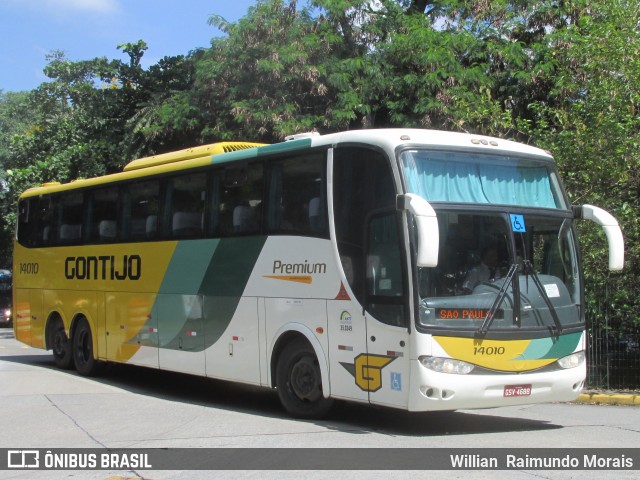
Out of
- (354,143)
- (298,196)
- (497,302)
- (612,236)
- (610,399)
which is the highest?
(354,143)

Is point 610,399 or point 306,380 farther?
point 610,399

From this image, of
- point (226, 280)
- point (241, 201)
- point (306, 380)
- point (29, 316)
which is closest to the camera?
point (306, 380)

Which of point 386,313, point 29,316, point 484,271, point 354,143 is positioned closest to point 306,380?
point 386,313

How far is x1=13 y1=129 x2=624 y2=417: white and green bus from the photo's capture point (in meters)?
8.80

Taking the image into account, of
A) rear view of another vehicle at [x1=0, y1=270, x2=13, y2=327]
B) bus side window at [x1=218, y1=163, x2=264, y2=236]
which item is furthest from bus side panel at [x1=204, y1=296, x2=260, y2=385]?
rear view of another vehicle at [x1=0, y1=270, x2=13, y2=327]

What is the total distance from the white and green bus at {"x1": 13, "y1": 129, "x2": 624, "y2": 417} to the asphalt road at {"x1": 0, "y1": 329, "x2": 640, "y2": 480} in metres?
0.49

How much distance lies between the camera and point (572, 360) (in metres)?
9.62

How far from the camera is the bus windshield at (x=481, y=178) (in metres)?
9.11

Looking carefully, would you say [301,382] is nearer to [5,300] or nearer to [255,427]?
[255,427]

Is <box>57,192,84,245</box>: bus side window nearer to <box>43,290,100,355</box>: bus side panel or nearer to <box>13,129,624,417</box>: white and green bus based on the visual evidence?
<box>43,290,100,355</box>: bus side panel

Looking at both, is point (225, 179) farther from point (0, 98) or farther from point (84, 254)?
point (0, 98)

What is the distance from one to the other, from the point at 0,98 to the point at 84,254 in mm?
56791

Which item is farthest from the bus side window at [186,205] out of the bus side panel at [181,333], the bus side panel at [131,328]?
the bus side panel at [131,328]

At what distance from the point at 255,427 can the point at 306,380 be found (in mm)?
1005
